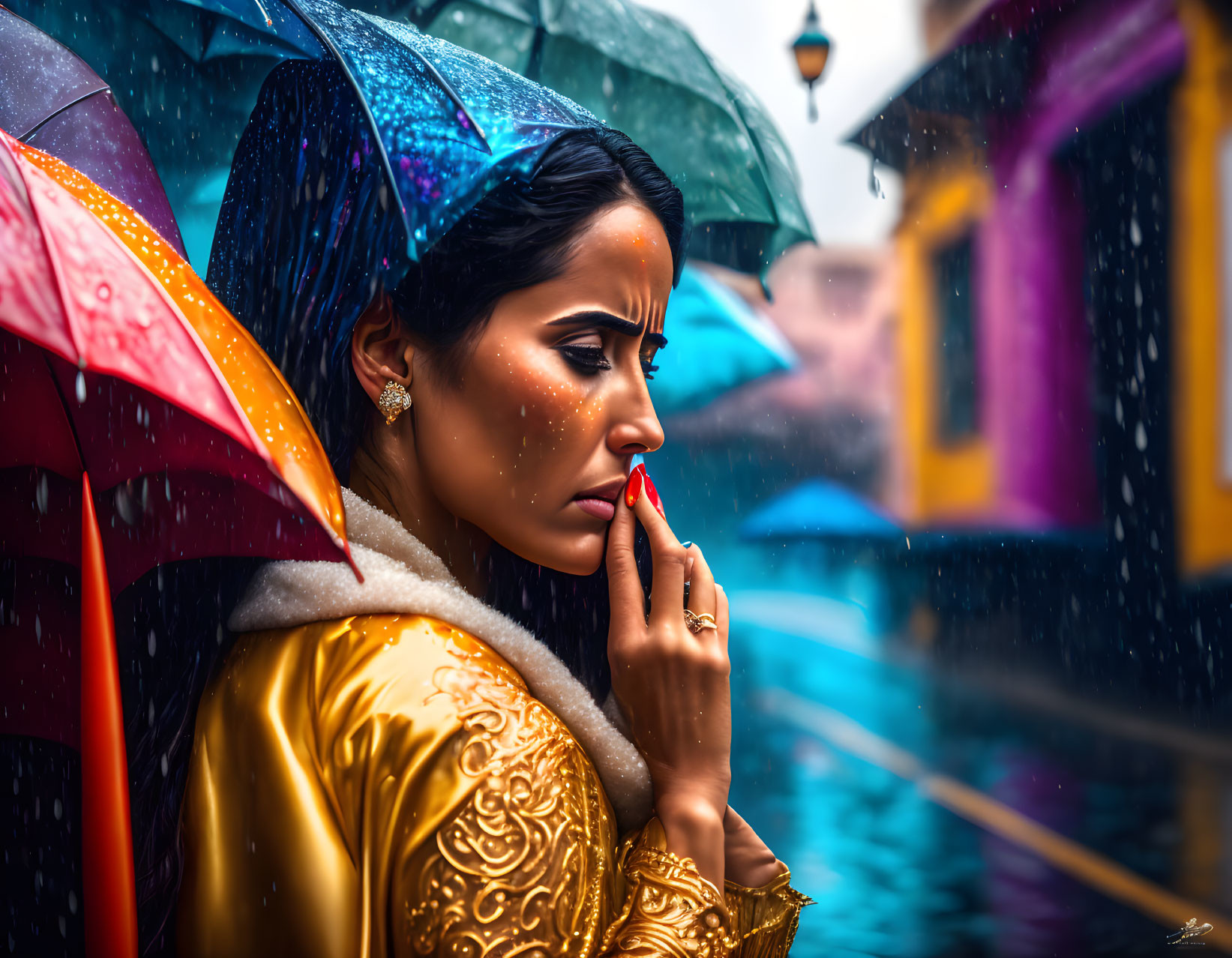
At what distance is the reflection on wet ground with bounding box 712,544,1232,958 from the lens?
5262mm

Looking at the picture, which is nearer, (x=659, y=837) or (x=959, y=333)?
(x=659, y=837)

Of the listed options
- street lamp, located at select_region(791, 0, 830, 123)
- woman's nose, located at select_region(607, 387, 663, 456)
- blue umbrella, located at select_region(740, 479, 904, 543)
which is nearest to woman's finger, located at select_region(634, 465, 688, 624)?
woman's nose, located at select_region(607, 387, 663, 456)

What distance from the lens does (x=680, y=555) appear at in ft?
4.27

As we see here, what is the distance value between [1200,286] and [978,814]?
416 cm

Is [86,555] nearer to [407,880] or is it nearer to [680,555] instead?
[407,880]

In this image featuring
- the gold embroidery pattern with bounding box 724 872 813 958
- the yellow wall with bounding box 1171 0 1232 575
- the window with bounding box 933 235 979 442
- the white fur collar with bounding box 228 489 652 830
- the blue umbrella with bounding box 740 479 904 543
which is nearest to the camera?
the white fur collar with bounding box 228 489 652 830

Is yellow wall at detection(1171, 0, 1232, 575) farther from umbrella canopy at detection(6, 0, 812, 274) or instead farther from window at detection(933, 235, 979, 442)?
umbrella canopy at detection(6, 0, 812, 274)

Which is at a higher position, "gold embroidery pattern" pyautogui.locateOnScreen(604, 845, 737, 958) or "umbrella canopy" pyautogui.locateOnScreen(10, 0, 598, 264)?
"umbrella canopy" pyautogui.locateOnScreen(10, 0, 598, 264)

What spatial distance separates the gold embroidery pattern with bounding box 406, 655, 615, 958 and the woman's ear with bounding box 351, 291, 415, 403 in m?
0.43

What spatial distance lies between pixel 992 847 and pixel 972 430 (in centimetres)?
426

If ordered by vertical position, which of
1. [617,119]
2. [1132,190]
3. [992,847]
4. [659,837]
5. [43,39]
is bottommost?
[992,847]

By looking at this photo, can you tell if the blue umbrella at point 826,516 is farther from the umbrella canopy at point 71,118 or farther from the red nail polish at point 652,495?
the umbrella canopy at point 71,118

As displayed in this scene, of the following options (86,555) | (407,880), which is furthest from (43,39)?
(407,880)

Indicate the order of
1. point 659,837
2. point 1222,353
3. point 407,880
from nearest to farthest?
point 407,880
point 659,837
point 1222,353
